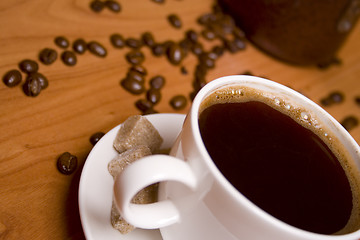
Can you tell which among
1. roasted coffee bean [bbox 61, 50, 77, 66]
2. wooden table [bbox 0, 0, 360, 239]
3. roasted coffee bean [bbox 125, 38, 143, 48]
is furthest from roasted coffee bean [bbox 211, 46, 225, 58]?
roasted coffee bean [bbox 61, 50, 77, 66]

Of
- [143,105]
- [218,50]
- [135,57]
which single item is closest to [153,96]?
[143,105]

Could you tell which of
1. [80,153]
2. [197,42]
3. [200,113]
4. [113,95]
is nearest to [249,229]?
[200,113]

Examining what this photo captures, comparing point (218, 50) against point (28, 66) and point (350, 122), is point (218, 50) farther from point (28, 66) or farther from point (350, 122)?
point (28, 66)

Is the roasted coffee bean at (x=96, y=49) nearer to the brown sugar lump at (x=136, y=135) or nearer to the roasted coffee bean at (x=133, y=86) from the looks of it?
the roasted coffee bean at (x=133, y=86)

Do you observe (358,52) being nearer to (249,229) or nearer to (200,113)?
(200,113)

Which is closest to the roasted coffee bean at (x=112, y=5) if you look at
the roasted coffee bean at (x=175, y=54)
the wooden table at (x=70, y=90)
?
the wooden table at (x=70, y=90)

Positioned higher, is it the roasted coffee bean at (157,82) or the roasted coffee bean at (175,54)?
the roasted coffee bean at (175,54)

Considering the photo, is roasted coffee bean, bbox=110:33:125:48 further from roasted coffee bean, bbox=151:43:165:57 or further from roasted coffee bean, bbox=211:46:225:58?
roasted coffee bean, bbox=211:46:225:58
